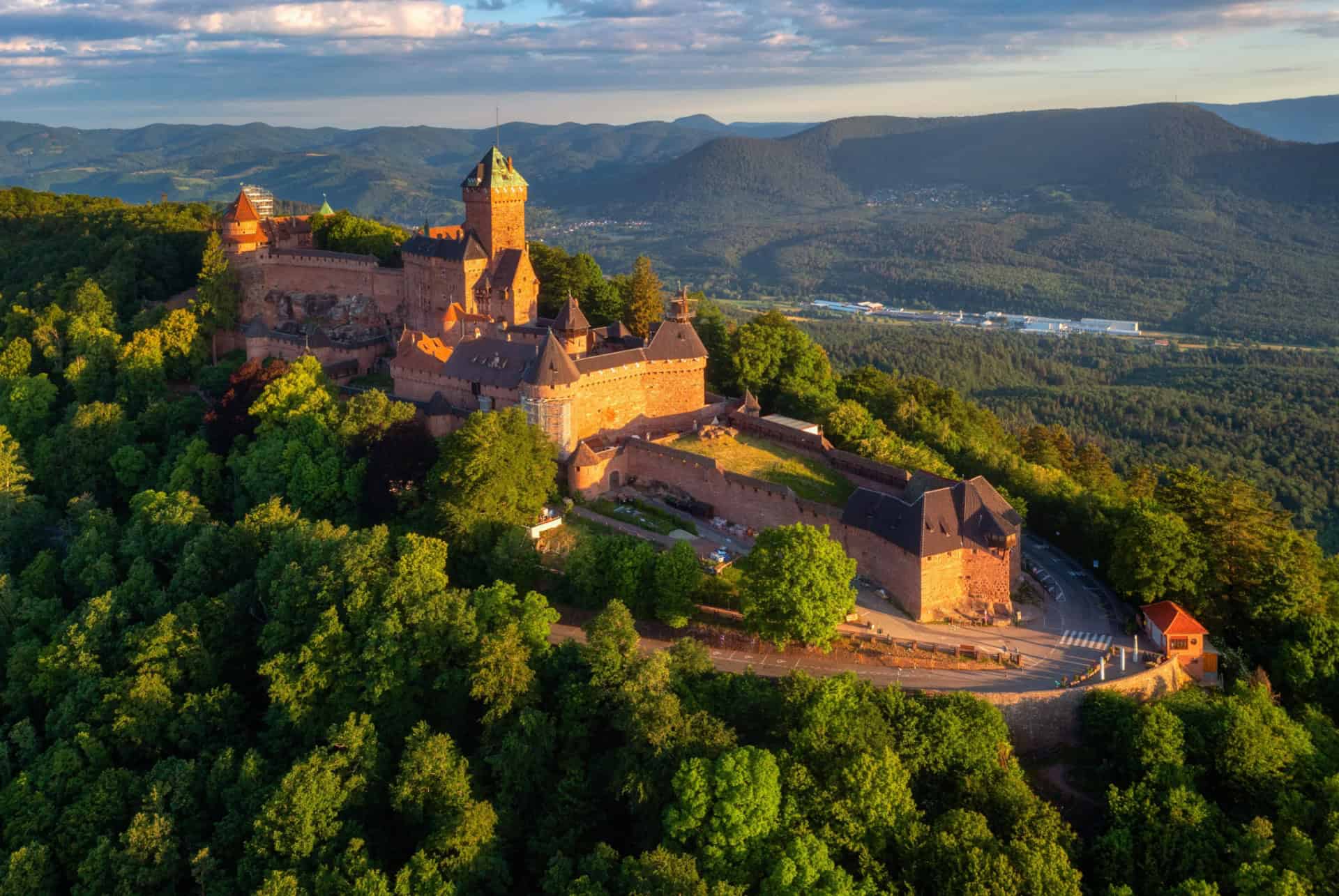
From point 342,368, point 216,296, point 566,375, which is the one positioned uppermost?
point 566,375

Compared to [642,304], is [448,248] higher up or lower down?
higher up

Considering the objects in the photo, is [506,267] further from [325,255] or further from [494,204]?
[325,255]

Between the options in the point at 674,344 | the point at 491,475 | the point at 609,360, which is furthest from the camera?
the point at 674,344

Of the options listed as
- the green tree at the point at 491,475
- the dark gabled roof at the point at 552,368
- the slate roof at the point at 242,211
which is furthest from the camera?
the slate roof at the point at 242,211

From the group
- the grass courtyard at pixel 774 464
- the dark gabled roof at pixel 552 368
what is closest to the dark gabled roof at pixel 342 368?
the dark gabled roof at pixel 552 368

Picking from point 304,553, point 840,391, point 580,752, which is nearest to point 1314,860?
point 580,752

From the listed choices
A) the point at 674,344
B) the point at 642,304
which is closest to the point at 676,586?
the point at 674,344

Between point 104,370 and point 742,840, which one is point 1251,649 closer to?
point 742,840

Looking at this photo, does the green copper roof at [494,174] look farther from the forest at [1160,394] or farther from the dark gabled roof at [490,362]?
the forest at [1160,394]

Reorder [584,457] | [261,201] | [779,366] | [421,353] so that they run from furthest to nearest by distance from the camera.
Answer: [261,201], [779,366], [421,353], [584,457]
